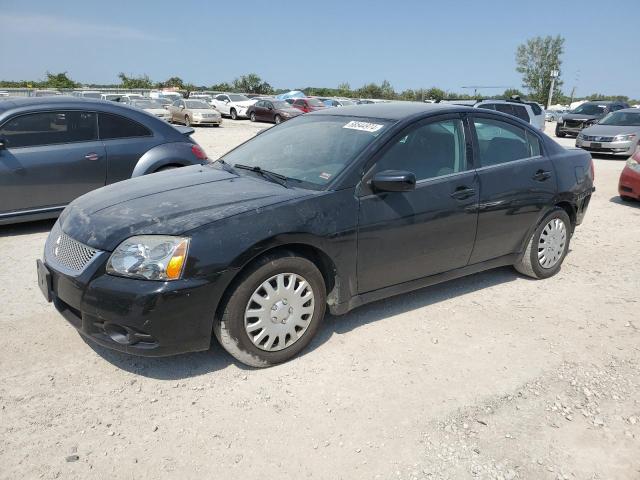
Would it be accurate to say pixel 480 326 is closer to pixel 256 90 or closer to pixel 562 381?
pixel 562 381

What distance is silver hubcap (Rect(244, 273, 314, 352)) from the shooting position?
10.2ft

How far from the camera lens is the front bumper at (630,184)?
8405 millimetres

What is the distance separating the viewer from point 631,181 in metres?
8.48

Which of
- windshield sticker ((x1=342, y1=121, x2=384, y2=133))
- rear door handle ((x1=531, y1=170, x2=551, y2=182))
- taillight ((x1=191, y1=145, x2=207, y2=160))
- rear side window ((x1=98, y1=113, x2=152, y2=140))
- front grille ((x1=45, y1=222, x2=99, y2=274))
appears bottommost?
front grille ((x1=45, y1=222, x2=99, y2=274))

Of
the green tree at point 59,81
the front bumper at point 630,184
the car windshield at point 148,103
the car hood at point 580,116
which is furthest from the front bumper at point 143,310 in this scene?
the green tree at point 59,81

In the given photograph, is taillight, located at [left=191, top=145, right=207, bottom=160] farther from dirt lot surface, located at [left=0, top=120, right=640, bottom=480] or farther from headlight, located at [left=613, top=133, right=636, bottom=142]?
headlight, located at [left=613, top=133, right=636, bottom=142]

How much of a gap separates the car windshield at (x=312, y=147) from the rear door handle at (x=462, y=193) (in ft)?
2.44

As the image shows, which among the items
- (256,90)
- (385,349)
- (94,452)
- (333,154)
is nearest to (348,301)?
(385,349)

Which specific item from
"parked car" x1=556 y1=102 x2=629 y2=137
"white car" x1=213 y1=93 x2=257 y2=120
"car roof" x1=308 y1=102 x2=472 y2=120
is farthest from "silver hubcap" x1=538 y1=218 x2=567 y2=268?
"white car" x1=213 y1=93 x2=257 y2=120

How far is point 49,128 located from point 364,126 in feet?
12.9

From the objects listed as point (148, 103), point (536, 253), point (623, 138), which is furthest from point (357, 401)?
point (148, 103)

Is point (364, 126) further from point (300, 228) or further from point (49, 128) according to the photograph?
point (49, 128)

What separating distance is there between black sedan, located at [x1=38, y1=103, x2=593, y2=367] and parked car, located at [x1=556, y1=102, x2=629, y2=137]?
68.2ft

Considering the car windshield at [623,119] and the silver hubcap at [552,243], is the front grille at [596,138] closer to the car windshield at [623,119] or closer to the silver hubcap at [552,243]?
the car windshield at [623,119]
